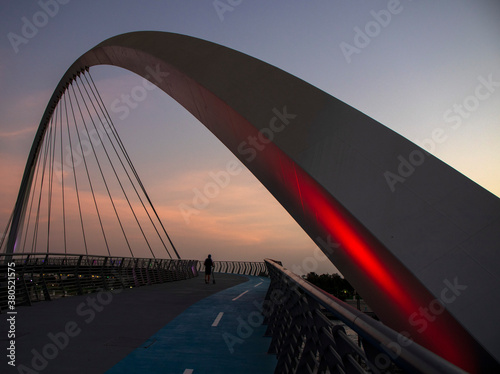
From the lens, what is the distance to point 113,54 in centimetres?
1396

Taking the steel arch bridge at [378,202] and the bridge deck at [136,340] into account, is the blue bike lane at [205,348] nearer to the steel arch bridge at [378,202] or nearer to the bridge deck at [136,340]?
the bridge deck at [136,340]

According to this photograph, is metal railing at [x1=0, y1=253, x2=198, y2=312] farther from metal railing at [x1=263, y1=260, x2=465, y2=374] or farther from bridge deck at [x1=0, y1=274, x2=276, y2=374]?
metal railing at [x1=263, y1=260, x2=465, y2=374]

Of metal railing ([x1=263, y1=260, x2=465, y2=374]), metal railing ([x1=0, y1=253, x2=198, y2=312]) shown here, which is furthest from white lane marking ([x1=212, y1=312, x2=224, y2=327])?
metal railing ([x1=0, y1=253, x2=198, y2=312])

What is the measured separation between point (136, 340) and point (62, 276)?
7.37m

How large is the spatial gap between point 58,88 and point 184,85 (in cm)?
2443

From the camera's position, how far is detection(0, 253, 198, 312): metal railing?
959cm

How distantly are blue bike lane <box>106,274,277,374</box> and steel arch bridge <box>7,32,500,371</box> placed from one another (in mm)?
1984

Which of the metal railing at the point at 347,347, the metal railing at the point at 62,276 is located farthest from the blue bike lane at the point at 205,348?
the metal railing at the point at 62,276

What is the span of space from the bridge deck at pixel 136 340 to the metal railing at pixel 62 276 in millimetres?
833

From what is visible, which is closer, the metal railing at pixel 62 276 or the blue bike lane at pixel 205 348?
the blue bike lane at pixel 205 348

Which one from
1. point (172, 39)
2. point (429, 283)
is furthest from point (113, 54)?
point (429, 283)

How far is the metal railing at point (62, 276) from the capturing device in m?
9.59

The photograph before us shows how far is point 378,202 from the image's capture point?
425 cm

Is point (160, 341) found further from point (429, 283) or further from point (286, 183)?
point (429, 283)
